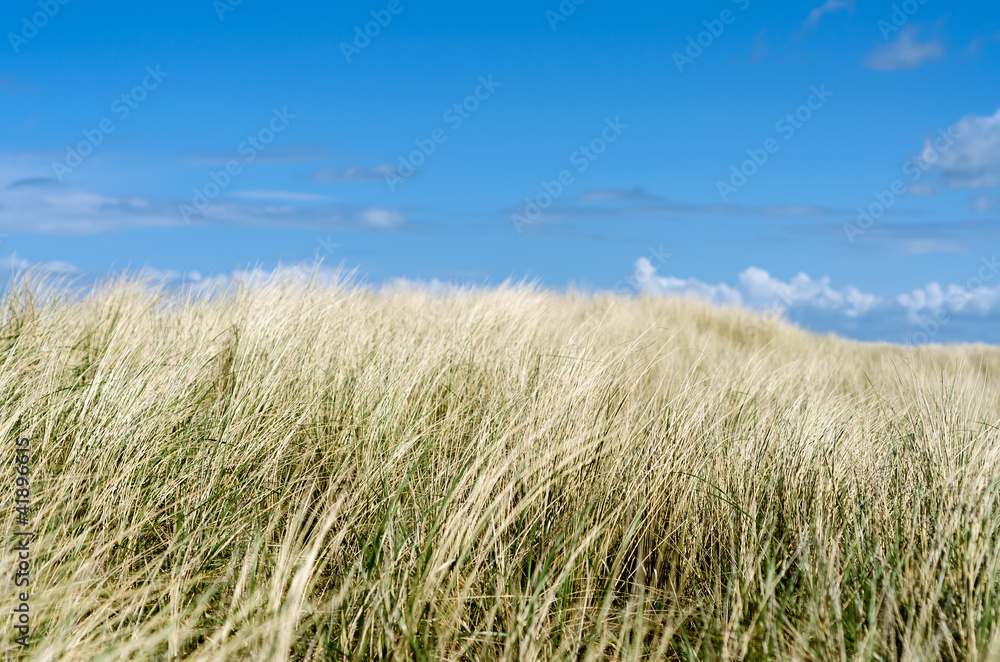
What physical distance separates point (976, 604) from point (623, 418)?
1.34m

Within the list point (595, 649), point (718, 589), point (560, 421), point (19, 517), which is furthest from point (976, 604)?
point (19, 517)

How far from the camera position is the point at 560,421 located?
252cm

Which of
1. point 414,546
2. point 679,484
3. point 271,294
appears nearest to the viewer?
point 414,546

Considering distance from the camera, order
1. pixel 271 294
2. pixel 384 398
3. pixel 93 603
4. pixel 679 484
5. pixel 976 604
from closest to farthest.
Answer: pixel 976 604
pixel 93 603
pixel 679 484
pixel 384 398
pixel 271 294

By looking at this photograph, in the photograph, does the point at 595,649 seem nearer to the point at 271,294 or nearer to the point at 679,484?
the point at 679,484

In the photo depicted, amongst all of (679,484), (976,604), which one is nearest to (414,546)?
(679,484)

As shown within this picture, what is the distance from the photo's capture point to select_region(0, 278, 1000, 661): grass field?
165cm

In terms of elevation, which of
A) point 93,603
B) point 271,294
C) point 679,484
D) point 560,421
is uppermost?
point 271,294

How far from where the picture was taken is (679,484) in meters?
2.40

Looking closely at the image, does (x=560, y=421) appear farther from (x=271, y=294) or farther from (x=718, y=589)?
(x=271, y=294)

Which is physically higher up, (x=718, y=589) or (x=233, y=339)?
(x=233, y=339)

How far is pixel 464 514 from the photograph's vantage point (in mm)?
1985

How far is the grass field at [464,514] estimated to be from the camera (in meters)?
1.65

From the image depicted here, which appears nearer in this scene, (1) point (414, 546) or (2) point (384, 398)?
(1) point (414, 546)
